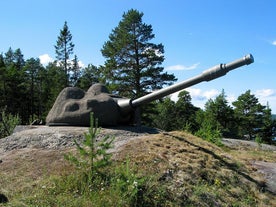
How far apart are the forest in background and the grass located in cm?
316

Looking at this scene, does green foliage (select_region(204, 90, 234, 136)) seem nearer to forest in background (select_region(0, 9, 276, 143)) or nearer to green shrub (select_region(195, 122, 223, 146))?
forest in background (select_region(0, 9, 276, 143))

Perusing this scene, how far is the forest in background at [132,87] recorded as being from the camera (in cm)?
2827

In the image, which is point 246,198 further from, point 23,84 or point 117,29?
point 23,84

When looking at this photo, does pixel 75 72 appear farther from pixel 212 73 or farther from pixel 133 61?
pixel 212 73

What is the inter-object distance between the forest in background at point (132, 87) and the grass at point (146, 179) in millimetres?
3161

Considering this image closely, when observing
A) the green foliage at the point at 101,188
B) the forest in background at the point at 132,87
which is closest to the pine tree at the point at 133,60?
the forest in background at the point at 132,87

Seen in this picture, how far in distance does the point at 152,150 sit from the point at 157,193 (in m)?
1.87

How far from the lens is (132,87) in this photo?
28.3 meters

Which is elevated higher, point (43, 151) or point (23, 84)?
point (23, 84)

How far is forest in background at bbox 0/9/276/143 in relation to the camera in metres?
28.3

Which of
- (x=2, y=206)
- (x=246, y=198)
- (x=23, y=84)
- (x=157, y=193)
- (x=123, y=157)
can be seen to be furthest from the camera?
(x=23, y=84)

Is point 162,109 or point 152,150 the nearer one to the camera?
point 152,150

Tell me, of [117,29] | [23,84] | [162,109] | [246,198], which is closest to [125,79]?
[117,29]

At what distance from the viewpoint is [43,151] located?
856cm
